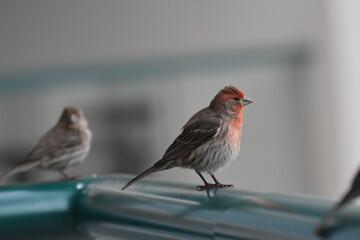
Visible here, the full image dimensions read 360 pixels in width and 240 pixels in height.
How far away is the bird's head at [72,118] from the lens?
2.26 meters

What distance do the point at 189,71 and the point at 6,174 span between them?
5.05 meters

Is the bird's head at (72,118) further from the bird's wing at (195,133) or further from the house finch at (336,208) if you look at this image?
the house finch at (336,208)

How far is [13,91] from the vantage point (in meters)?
6.93

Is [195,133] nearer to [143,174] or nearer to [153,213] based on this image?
[143,174]

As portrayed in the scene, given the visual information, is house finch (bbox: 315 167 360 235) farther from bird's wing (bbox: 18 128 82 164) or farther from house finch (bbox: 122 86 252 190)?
bird's wing (bbox: 18 128 82 164)

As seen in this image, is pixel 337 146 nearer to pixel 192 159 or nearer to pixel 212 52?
pixel 212 52

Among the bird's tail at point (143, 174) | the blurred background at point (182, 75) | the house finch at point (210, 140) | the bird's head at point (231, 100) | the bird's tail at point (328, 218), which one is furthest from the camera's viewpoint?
the blurred background at point (182, 75)

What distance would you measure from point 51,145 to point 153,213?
4.97ft

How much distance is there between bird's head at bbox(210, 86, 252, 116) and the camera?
1349mm

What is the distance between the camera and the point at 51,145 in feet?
7.82

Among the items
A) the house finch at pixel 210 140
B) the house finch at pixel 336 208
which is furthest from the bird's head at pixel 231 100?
the house finch at pixel 336 208

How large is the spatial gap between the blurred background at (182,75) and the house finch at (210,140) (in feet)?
16.0

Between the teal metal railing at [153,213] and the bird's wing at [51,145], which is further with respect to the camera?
the bird's wing at [51,145]

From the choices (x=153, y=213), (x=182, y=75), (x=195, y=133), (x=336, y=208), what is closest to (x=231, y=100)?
(x=195, y=133)
